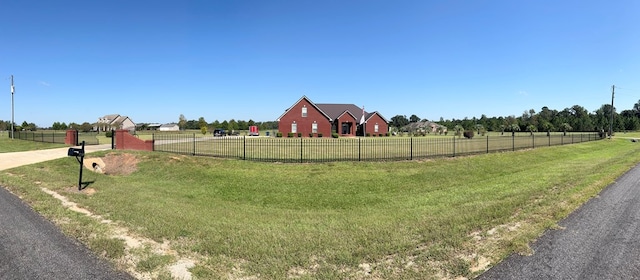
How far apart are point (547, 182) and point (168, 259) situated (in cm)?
1087

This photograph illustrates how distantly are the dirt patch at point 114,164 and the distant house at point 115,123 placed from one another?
309 ft

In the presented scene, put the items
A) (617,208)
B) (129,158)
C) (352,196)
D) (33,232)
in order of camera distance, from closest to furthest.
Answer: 1. (33,232)
2. (617,208)
3. (352,196)
4. (129,158)

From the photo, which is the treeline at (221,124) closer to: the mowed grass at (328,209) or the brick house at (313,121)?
the brick house at (313,121)

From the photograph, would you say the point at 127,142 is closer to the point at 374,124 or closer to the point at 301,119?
the point at 301,119

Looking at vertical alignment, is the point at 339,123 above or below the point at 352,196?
above

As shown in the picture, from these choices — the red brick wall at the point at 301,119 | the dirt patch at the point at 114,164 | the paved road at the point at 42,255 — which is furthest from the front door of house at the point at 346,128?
the paved road at the point at 42,255

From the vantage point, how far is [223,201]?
29.8 ft

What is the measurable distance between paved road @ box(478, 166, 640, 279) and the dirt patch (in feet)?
45.6

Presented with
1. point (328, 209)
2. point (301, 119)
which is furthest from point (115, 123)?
point (328, 209)

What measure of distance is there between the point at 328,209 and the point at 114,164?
11699mm

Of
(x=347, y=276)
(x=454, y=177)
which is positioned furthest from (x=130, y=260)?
(x=454, y=177)

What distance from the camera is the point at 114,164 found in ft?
49.6

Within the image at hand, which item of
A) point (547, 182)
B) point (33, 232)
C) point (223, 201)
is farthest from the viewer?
point (547, 182)

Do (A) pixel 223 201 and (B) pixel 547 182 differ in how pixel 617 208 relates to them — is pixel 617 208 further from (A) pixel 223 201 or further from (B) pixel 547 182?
(A) pixel 223 201
